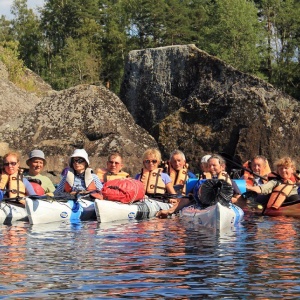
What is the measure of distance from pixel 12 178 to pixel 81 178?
108 cm

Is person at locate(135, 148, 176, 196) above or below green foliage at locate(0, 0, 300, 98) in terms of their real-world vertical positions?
below

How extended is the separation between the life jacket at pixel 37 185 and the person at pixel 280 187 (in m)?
3.35

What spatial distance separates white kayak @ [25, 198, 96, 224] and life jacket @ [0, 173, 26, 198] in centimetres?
55

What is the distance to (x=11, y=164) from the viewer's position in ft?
42.9

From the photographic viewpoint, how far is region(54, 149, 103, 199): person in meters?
13.3

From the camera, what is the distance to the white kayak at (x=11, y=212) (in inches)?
509

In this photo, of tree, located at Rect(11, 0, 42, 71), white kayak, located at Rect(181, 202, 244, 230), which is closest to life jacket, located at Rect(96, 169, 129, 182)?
white kayak, located at Rect(181, 202, 244, 230)

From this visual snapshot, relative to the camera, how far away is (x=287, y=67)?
148 feet

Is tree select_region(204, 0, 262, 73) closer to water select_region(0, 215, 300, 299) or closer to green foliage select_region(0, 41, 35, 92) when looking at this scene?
green foliage select_region(0, 41, 35, 92)

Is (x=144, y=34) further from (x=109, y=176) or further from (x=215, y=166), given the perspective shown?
(x=215, y=166)

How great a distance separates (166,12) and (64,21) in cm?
959

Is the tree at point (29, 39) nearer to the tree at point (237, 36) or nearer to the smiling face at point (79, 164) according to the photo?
the tree at point (237, 36)

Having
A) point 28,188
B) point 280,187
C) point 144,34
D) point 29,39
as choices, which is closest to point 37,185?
point 28,188

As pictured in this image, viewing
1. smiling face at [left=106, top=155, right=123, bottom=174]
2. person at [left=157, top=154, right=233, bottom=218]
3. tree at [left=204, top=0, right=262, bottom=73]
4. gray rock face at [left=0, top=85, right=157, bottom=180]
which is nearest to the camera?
person at [left=157, top=154, right=233, bottom=218]
